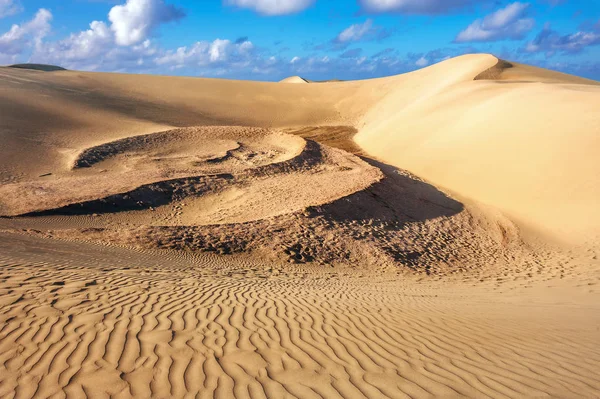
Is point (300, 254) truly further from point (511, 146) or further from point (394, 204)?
point (511, 146)

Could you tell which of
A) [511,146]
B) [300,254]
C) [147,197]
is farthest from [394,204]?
[511,146]

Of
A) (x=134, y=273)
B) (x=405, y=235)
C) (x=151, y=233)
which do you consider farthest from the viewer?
(x=405, y=235)

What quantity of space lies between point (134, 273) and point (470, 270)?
8.17 metres

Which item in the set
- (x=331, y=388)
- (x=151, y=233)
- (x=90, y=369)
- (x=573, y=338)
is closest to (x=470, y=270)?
(x=573, y=338)

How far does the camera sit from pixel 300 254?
449 inches

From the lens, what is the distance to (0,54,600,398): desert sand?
435cm

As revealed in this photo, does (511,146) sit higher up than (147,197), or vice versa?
(511,146)

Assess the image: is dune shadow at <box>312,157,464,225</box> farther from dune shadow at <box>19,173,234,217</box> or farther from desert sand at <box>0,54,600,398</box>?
dune shadow at <box>19,173,234,217</box>

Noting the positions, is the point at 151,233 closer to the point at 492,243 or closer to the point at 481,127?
the point at 492,243

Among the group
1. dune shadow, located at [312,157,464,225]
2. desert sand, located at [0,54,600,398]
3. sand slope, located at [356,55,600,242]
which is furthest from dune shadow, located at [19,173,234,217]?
sand slope, located at [356,55,600,242]

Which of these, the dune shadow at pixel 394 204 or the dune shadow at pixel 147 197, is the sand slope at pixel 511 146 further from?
the dune shadow at pixel 147 197

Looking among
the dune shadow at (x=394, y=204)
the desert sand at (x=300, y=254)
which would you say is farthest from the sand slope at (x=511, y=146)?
the dune shadow at (x=394, y=204)

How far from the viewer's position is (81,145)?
20.3 meters

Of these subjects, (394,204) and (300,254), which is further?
(394,204)
